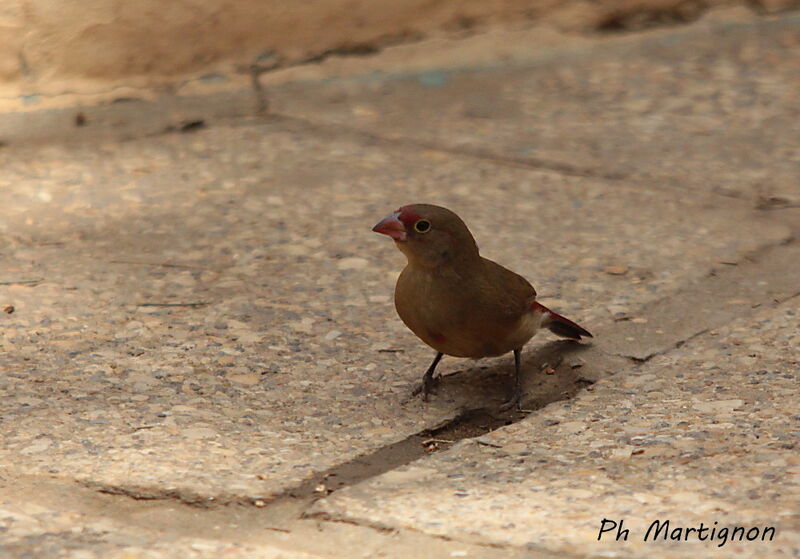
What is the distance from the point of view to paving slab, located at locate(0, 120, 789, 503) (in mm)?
2744

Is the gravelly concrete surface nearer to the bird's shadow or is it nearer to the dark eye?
the bird's shadow

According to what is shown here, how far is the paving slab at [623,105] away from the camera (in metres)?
4.73

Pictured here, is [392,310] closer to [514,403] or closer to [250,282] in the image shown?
[250,282]

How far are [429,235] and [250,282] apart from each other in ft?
2.81

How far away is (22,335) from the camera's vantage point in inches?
130

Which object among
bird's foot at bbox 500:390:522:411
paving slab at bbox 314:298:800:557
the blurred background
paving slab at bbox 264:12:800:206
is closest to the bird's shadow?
bird's foot at bbox 500:390:522:411

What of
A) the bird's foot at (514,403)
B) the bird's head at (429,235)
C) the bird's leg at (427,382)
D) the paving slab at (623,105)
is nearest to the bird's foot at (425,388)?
the bird's leg at (427,382)

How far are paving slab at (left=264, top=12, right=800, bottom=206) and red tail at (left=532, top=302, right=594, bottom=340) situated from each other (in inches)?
54.8

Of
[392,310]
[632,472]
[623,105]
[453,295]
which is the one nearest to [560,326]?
[453,295]

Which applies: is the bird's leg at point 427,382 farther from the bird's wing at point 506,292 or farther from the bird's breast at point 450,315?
the bird's wing at point 506,292

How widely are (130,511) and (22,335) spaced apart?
1.07m

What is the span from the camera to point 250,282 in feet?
12.2

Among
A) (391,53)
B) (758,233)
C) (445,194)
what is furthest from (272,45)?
(758,233)

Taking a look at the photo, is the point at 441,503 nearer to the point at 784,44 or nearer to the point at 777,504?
the point at 777,504
